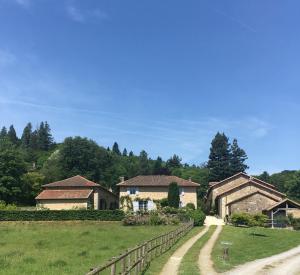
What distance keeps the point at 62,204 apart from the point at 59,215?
391 inches

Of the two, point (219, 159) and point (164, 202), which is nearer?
point (164, 202)

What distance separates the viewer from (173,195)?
220ft

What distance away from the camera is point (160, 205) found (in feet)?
228

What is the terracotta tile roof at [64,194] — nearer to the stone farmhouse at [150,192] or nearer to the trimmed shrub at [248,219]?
Result: the stone farmhouse at [150,192]

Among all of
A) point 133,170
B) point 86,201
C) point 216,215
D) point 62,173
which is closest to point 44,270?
point 86,201

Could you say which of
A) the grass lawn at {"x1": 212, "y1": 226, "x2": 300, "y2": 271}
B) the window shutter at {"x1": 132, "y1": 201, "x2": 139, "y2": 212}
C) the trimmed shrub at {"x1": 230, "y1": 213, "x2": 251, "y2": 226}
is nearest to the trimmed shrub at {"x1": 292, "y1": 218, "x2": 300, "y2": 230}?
the trimmed shrub at {"x1": 230, "y1": 213, "x2": 251, "y2": 226}

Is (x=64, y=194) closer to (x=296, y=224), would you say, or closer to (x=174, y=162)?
(x=296, y=224)

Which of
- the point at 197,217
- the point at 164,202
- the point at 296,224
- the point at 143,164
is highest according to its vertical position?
the point at 143,164

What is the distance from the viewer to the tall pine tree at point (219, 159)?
400 feet

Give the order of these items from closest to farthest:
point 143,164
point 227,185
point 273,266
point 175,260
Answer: point 273,266 < point 175,260 < point 227,185 < point 143,164

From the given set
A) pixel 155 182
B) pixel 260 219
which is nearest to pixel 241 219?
pixel 260 219

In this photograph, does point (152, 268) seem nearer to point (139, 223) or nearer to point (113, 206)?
point (139, 223)

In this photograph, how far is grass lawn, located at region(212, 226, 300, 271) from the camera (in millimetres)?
25159

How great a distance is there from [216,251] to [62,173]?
280 ft
